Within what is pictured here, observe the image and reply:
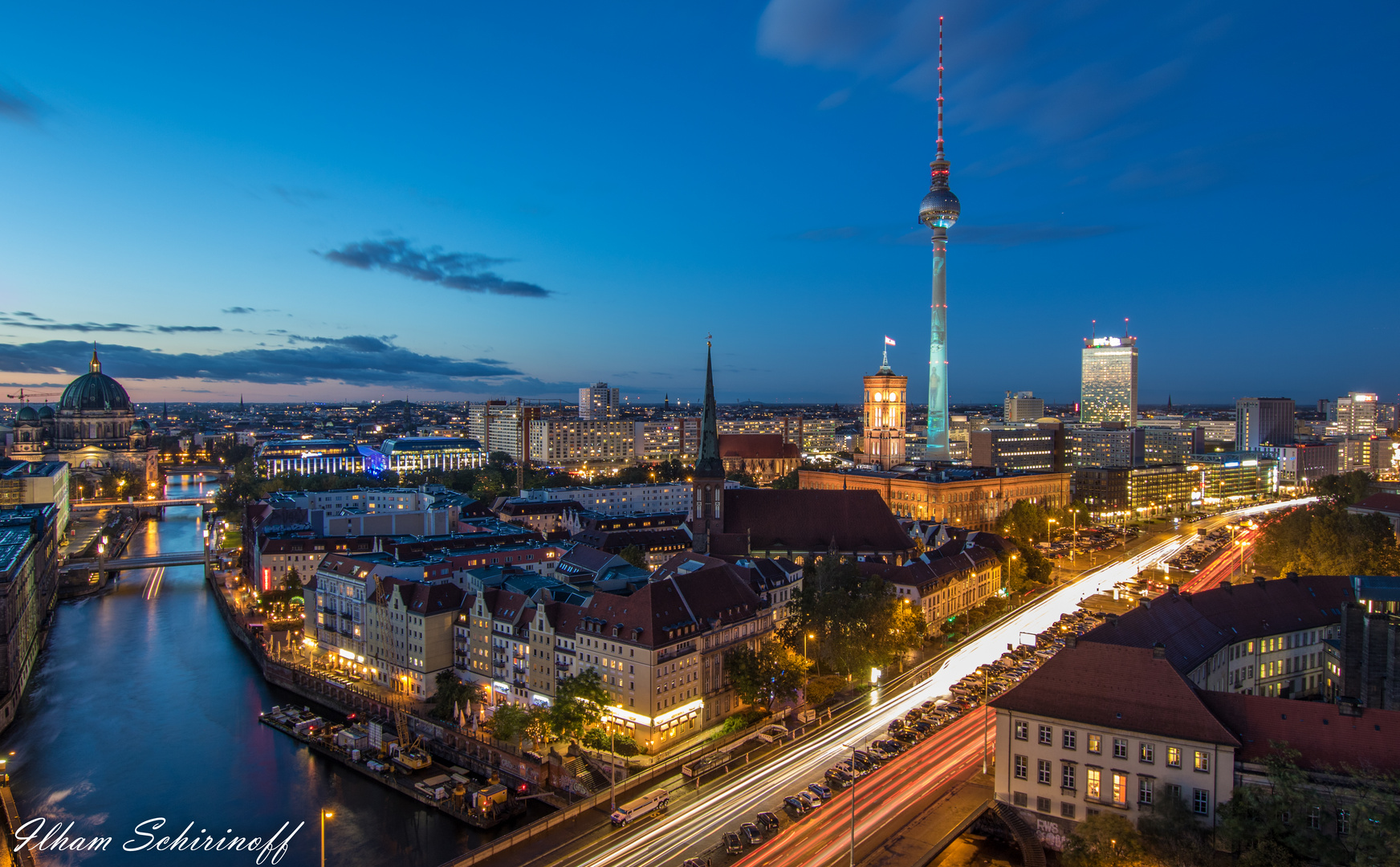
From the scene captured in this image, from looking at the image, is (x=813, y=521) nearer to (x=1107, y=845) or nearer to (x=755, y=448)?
(x=1107, y=845)

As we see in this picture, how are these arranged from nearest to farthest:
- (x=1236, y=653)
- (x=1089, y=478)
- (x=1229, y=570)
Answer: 1. (x=1236, y=653)
2. (x=1229, y=570)
3. (x=1089, y=478)

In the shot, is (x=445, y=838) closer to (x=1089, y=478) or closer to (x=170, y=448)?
(x=1089, y=478)

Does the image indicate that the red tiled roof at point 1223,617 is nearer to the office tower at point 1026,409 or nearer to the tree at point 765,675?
the tree at point 765,675

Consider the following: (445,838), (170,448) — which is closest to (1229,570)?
(445,838)

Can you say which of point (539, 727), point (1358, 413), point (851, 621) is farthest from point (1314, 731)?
point (1358, 413)

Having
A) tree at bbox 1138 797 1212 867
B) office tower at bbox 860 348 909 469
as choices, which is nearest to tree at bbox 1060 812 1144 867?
tree at bbox 1138 797 1212 867

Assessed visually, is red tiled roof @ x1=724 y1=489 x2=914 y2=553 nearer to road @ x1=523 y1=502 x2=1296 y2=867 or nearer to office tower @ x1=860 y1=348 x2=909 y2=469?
road @ x1=523 y1=502 x2=1296 y2=867

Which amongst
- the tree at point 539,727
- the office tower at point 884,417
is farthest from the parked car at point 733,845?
the office tower at point 884,417
